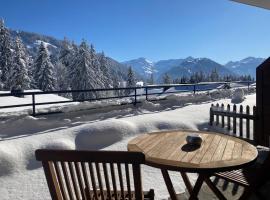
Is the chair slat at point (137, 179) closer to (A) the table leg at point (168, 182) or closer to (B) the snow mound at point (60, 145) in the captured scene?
(A) the table leg at point (168, 182)

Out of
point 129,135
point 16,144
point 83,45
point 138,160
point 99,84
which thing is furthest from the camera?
point 99,84

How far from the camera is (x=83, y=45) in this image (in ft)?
141

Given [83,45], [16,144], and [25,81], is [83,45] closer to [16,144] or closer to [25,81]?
[25,81]

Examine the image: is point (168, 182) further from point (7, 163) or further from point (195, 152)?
point (7, 163)

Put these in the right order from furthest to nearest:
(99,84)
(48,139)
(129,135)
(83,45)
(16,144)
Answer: (99,84)
(83,45)
(129,135)
(48,139)
(16,144)

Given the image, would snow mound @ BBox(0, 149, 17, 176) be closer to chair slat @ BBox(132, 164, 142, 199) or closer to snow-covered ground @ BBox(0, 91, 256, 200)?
snow-covered ground @ BBox(0, 91, 256, 200)

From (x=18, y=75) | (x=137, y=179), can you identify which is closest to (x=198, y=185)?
(x=137, y=179)

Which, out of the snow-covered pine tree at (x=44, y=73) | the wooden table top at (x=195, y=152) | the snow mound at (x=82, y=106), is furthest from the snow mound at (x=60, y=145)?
the snow-covered pine tree at (x=44, y=73)

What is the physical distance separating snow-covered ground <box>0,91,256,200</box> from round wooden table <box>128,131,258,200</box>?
3.92ft

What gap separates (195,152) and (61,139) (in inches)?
150

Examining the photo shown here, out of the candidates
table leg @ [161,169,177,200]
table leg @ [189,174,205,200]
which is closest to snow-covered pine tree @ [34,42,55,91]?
table leg @ [161,169,177,200]

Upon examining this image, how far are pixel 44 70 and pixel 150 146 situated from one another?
4406cm

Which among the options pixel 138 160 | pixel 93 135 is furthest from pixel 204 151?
pixel 93 135

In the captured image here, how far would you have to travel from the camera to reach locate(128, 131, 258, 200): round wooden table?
2.84 meters
